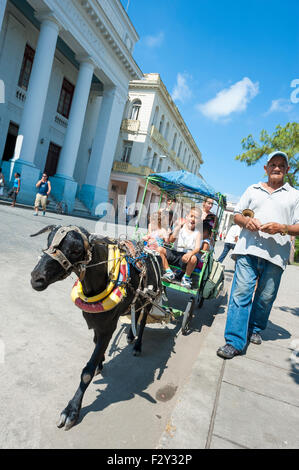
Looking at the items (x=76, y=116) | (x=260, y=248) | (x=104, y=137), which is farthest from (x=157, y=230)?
(x=104, y=137)

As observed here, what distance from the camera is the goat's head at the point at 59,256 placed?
1.93 meters

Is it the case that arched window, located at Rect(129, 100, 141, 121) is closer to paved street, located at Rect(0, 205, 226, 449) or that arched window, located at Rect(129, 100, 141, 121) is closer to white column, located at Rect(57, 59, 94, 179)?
white column, located at Rect(57, 59, 94, 179)

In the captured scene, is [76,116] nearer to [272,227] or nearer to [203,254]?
[203,254]

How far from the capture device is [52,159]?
21219 mm

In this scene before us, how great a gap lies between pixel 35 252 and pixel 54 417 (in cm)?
503

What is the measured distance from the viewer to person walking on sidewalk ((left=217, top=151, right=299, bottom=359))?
3.40m

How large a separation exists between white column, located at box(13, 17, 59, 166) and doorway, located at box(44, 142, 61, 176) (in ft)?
20.2

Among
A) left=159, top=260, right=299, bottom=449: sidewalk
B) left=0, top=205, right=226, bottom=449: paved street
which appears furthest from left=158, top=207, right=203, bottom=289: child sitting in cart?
left=159, top=260, right=299, bottom=449: sidewalk

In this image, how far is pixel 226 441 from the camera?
200 centimetres

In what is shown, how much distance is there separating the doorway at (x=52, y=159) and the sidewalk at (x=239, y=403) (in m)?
19.9

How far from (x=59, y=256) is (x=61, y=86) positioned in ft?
71.4

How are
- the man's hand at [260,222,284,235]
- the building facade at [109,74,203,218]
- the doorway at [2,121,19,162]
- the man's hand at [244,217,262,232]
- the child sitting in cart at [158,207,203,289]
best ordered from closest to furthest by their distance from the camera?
the man's hand at [260,222,284,235]
the man's hand at [244,217,262,232]
the child sitting in cart at [158,207,203,289]
the doorway at [2,121,19,162]
the building facade at [109,74,203,218]

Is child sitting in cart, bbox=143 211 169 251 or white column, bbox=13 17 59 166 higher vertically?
white column, bbox=13 17 59 166
